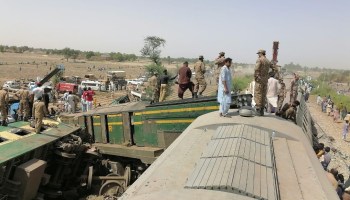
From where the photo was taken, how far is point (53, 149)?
31.5 feet

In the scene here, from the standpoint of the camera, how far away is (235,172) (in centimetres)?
362

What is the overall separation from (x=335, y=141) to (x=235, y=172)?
815 inches

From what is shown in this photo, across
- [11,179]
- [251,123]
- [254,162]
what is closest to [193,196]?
[254,162]

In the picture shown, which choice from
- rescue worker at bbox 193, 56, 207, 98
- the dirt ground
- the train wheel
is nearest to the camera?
the train wheel

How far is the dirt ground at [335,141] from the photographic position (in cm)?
1546

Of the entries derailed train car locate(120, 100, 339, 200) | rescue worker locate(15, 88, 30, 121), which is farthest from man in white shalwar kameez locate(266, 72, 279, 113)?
rescue worker locate(15, 88, 30, 121)

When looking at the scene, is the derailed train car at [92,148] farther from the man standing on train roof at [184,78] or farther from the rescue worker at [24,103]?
the rescue worker at [24,103]

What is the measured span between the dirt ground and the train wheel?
30.5ft

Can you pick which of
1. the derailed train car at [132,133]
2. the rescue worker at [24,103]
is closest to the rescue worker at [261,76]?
the derailed train car at [132,133]

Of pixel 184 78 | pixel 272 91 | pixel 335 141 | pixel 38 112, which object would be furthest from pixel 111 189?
pixel 335 141

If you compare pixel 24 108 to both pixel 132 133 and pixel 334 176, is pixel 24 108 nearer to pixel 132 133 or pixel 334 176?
pixel 132 133

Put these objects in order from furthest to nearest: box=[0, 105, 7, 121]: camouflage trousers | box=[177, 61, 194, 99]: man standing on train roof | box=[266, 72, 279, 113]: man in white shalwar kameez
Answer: box=[177, 61, 194, 99]: man standing on train roof < box=[0, 105, 7, 121]: camouflage trousers < box=[266, 72, 279, 113]: man in white shalwar kameez

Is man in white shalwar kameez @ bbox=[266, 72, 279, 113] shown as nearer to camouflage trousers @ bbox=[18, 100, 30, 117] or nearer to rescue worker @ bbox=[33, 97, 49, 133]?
rescue worker @ bbox=[33, 97, 49, 133]

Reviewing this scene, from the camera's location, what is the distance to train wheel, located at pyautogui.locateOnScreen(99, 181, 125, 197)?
32.7 feet
